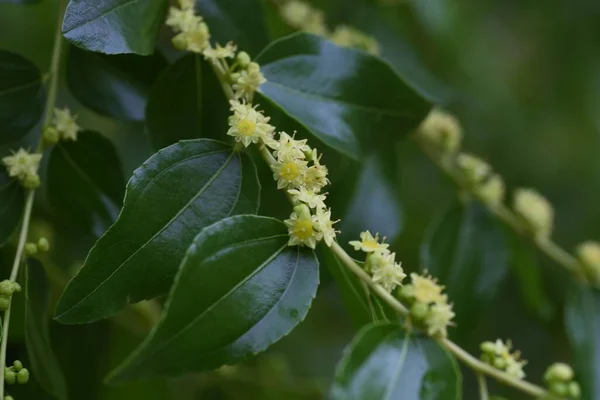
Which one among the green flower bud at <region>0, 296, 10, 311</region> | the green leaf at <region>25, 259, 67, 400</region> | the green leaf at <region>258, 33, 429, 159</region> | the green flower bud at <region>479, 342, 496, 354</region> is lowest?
the green leaf at <region>25, 259, 67, 400</region>

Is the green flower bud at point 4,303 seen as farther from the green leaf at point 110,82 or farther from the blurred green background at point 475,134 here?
the blurred green background at point 475,134

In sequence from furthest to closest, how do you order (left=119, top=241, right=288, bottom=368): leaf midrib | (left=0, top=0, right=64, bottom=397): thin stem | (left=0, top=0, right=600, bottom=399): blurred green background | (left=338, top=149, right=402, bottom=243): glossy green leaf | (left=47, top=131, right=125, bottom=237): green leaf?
(left=0, top=0, right=600, bottom=399): blurred green background < (left=338, top=149, right=402, bottom=243): glossy green leaf < (left=47, top=131, right=125, bottom=237): green leaf < (left=0, top=0, right=64, bottom=397): thin stem < (left=119, top=241, right=288, bottom=368): leaf midrib

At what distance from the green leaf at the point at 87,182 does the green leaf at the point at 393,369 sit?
29cm

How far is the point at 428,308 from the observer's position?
53 cm

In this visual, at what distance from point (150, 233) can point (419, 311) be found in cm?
21

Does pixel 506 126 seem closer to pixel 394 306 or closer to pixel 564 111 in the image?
pixel 564 111

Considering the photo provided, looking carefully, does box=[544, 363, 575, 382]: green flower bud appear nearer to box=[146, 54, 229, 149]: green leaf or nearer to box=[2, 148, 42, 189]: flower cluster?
box=[146, 54, 229, 149]: green leaf

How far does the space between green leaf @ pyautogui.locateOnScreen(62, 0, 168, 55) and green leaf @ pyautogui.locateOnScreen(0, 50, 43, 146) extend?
0.14 metres

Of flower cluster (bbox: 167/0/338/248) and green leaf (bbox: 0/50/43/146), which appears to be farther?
green leaf (bbox: 0/50/43/146)

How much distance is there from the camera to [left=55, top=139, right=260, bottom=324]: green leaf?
50 cm

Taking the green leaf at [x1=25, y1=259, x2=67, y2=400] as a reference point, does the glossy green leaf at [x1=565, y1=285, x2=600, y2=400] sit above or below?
below

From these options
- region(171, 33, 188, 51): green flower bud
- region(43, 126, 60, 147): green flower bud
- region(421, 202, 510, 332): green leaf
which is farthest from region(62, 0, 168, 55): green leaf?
region(421, 202, 510, 332): green leaf

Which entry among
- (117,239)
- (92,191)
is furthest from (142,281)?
(92,191)

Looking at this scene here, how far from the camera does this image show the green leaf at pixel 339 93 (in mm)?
634
